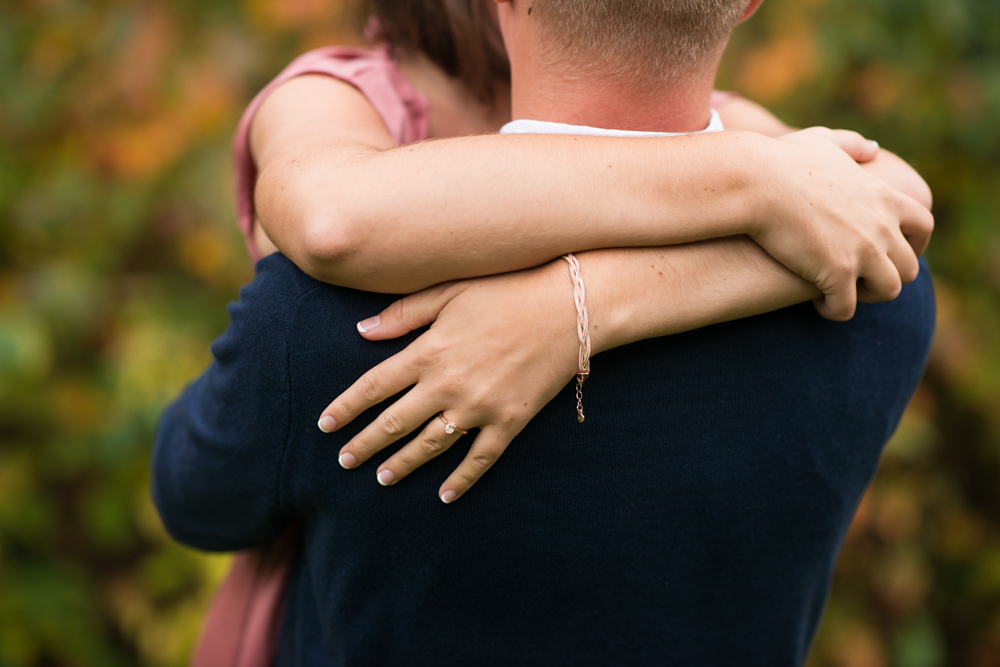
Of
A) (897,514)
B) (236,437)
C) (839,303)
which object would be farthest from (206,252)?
(897,514)

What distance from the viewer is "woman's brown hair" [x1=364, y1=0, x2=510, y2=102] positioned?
129 centimetres

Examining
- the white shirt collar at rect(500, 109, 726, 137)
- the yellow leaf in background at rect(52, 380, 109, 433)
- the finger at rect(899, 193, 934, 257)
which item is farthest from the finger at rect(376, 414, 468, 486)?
the yellow leaf in background at rect(52, 380, 109, 433)

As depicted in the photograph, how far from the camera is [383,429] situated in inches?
34.7

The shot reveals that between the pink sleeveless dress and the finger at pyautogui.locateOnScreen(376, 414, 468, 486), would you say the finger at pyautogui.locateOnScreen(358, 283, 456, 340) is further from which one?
the pink sleeveless dress

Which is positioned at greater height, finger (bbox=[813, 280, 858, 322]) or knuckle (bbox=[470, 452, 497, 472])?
knuckle (bbox=[470, 452, 497, 472])

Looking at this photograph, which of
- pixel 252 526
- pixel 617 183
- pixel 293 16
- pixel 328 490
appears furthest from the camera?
pixel 293 16

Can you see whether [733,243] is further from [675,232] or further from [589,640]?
[589,640]

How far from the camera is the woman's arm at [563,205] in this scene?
32.2 inches

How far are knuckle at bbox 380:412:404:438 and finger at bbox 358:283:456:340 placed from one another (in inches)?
3.5

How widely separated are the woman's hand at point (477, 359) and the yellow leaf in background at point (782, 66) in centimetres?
198

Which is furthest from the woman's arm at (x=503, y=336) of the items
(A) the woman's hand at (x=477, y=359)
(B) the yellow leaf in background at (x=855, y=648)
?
(B) the yellow leaf in background at (x=855, y=648)

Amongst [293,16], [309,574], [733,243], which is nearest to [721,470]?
[733,243]

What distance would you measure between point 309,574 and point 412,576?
273mm

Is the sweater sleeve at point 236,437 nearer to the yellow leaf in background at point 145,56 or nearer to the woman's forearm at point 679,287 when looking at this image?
the woman's forearm at point 679,287
